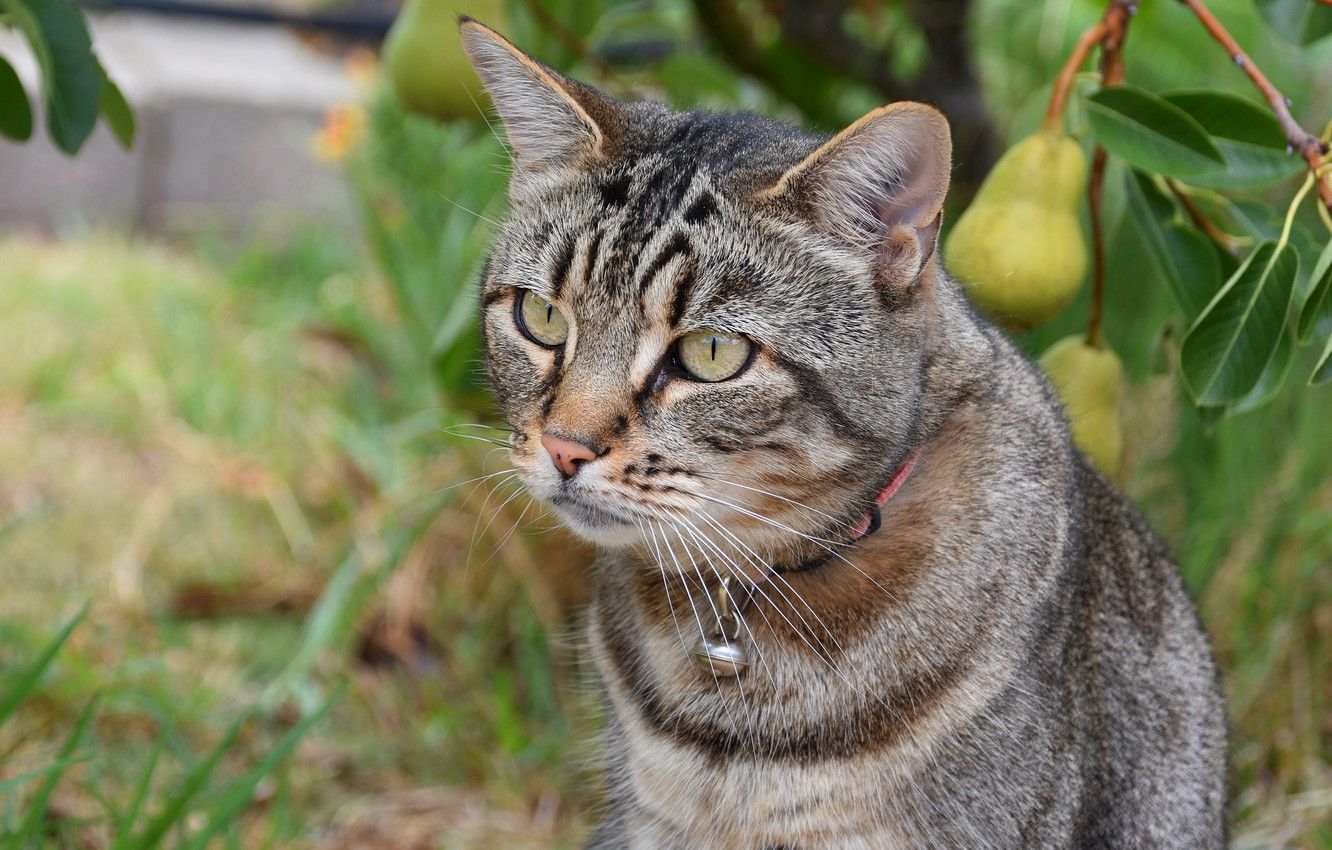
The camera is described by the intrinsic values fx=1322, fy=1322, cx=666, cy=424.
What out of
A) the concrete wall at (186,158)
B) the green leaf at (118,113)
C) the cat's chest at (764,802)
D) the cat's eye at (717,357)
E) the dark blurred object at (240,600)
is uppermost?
the cat's eye at (717,357)

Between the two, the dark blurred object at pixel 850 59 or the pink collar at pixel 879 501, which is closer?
the pink collar at pixel 879 501

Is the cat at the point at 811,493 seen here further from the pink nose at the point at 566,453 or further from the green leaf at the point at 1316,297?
the green leaf at the point at 1316,297

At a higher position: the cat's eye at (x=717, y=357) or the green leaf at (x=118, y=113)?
the cat's eye at (x=717, y=357)

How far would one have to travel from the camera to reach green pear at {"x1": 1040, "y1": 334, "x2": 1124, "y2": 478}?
6.34 ft

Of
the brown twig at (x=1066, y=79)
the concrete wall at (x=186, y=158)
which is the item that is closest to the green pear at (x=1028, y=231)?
the brown twig at (x=1066, y=79)

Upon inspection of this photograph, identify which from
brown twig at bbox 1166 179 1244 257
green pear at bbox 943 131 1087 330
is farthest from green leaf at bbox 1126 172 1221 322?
green pear at bbox 943 131 1087 330

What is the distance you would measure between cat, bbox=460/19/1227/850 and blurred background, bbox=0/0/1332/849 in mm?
304

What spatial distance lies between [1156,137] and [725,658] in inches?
33.3

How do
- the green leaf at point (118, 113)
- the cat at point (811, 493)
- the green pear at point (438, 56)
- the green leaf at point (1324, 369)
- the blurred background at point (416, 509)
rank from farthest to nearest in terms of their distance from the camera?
the blurred background at point (416, 509)
the green pear at point (438, 56)
the green leaf at point (118, 113)
the cat at point (811, 493)
the green leaf at point (1324, 369)

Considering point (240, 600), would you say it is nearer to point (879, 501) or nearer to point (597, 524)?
point (597, 524)

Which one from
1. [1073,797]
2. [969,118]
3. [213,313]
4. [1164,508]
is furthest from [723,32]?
[213,313]

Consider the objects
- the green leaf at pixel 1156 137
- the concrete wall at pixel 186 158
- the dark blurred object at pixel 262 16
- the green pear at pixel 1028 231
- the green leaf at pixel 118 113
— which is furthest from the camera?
the concrete wall at pixel 186 158

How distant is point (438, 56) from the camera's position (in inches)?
85.4

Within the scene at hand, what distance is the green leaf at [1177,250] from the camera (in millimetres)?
1839
